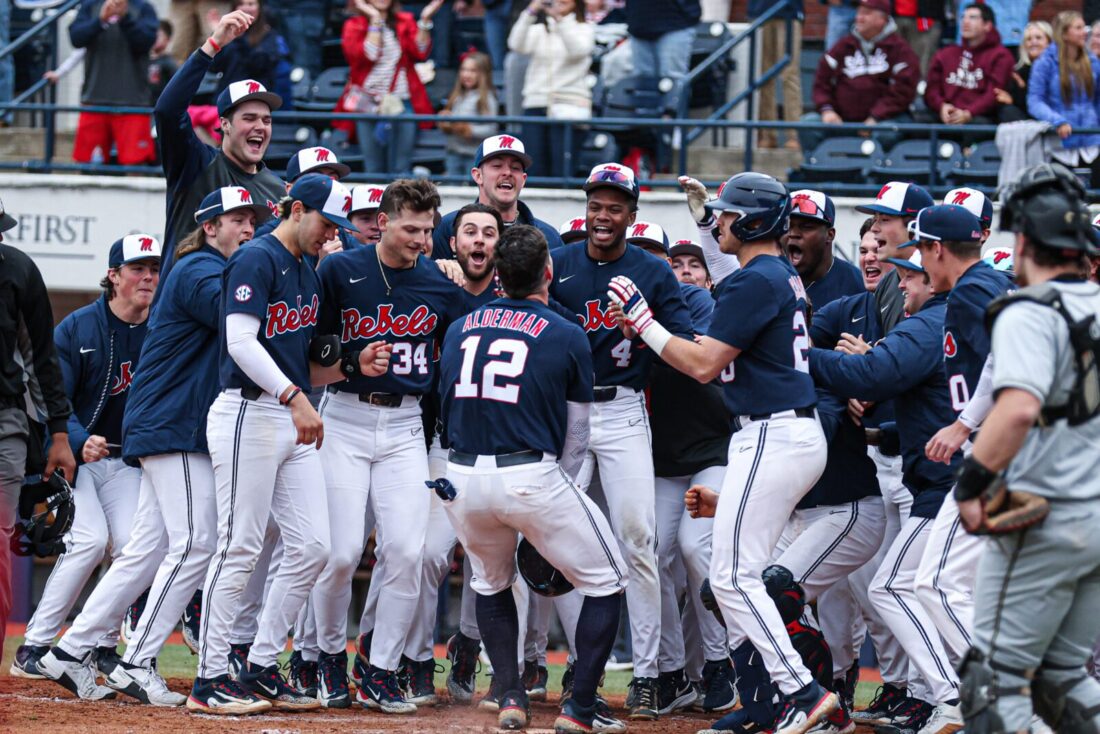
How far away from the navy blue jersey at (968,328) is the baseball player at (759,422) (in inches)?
21.3

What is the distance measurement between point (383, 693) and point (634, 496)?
1.39 meters

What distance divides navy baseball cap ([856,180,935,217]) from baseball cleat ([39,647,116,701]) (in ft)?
13.4

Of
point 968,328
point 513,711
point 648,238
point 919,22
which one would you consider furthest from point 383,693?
point 919,22

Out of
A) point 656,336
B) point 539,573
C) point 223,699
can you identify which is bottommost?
point 223,699

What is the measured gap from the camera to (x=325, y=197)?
6113 millimetres

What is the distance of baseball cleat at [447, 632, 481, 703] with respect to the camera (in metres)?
6.94

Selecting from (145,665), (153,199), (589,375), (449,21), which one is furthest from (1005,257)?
(449,21)

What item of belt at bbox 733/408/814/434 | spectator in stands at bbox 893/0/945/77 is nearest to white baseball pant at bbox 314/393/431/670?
belt at bbox 733/408/814/434

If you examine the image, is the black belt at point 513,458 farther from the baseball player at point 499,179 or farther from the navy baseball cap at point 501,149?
the navy baseball cap at point 501,149

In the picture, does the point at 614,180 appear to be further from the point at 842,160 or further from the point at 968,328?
the point at 842,160

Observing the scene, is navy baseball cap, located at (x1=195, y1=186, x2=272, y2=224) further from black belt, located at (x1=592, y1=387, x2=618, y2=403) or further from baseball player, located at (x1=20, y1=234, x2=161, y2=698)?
black belt, located at (x1=592, y1=387, x2=618, y2=403)

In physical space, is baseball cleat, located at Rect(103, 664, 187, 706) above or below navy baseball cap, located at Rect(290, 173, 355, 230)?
below

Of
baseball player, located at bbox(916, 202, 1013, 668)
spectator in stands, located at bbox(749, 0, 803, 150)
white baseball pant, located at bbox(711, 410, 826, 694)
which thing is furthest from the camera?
spectator in stands, located at bbox(749, 0, 803, 150)

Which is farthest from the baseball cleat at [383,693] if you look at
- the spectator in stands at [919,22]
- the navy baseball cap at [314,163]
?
the spectator in stands at [919,22]
